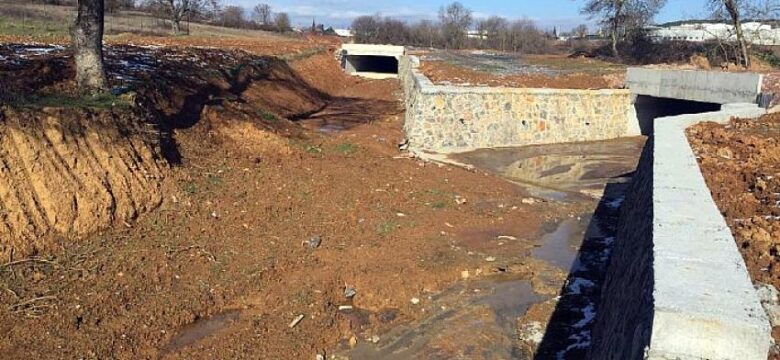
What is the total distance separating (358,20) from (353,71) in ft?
168

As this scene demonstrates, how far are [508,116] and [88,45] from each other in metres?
12.4

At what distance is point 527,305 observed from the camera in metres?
8.65

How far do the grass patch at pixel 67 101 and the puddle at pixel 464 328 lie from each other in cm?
647

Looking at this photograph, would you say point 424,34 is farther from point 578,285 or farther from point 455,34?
point 578,285

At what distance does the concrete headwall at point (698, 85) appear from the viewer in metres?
18.8

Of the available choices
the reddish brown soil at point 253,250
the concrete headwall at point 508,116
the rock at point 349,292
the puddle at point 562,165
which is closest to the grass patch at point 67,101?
the reddish brown soil at point 253,250

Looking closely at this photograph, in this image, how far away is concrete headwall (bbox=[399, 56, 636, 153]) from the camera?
746 inches

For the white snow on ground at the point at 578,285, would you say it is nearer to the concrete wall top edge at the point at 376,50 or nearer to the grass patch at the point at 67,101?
the grass patch at the point at 67,101

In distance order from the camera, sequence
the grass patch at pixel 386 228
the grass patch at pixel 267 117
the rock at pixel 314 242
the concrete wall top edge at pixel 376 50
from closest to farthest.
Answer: the rock at pixel 314 242 → the grass patch at pixel 386 228 → the grass patch at pixel 267 117 → the concrete wall top edge at pixel 376 50

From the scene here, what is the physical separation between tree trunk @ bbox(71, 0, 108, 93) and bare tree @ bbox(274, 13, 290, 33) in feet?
215

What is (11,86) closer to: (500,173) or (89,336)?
(89,336)

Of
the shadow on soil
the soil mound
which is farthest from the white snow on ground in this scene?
the soil mound

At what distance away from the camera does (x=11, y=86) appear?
11508mm

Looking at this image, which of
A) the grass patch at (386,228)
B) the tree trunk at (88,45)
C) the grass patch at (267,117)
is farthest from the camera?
the grass patch at (267,117)
